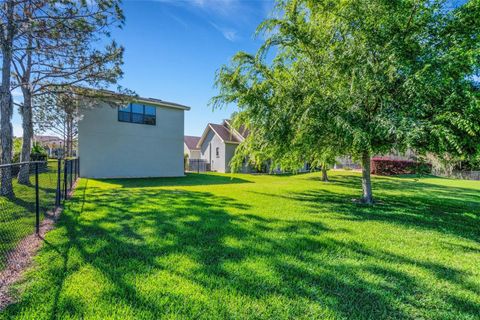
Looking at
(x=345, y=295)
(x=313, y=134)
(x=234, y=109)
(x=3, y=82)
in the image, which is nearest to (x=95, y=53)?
(x=3, y=82)

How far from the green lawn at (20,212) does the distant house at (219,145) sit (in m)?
15.5

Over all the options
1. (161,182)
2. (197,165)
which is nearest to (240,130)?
(197,165)

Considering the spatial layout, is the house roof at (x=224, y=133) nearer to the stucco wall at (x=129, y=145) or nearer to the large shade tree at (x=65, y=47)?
the stucco wall at (x=129, y=145)

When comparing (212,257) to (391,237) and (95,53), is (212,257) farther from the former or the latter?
(95,53)

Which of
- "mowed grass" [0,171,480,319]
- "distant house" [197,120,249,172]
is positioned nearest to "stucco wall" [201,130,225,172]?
"distant house" [197,120,249,172]

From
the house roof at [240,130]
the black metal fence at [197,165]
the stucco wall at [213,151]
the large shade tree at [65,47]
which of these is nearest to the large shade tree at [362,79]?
the house roof at [240,130]

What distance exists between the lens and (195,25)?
9180mm

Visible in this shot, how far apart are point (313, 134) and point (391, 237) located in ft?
9.67

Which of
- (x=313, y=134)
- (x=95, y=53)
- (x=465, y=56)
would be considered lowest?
(x=313, y=134)

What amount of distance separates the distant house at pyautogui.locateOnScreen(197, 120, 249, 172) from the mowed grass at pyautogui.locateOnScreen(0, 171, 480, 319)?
16482 mm

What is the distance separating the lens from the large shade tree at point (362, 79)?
16.4ft

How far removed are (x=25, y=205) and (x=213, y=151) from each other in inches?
750

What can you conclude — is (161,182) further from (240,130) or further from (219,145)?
(219,145)

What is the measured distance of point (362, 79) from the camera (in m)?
5.52
